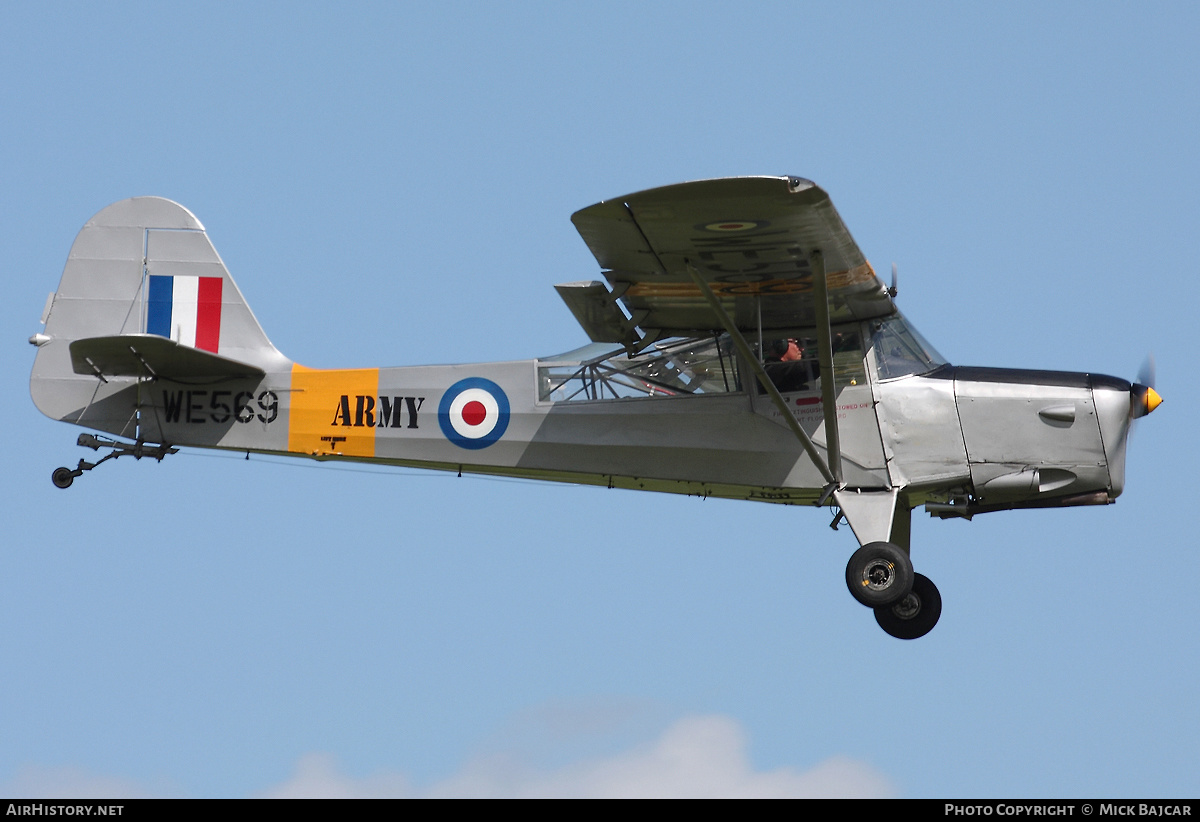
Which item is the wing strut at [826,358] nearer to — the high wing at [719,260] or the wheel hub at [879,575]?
the high wing at [719,260]

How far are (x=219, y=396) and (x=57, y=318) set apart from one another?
5.45 feet

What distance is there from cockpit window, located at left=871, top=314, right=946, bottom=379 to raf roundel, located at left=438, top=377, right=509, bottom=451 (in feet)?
9.57

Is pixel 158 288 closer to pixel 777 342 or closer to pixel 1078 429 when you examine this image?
pixel 777 342

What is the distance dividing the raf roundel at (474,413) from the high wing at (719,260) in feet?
3.19

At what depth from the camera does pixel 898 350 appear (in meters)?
11.7

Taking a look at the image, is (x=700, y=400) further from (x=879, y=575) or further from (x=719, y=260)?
(x=879, y=575)

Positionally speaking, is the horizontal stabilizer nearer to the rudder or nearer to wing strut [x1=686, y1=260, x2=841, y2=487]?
the rudder

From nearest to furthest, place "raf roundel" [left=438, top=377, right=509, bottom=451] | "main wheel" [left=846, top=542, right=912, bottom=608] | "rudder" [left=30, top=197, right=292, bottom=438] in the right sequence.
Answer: "main wheel" [left=846, top=542, right=912, bottom=608]
"raf roundel" [left=438, top=377, right=509, bottom=451]
"rudder" [left=30, top=197, right=292, bottom=438]

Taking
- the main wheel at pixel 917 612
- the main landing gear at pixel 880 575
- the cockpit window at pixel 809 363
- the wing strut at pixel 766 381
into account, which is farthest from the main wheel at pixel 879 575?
the cockpit window at pixel 809 363

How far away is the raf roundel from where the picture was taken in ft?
40.1

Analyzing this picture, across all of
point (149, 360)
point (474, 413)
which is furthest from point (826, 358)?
point (149, 360)

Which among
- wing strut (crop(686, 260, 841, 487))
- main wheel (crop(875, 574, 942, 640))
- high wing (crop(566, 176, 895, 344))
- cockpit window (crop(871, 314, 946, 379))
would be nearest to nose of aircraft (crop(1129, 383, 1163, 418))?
cockpit window (crop(871, 314, 946, 379))
